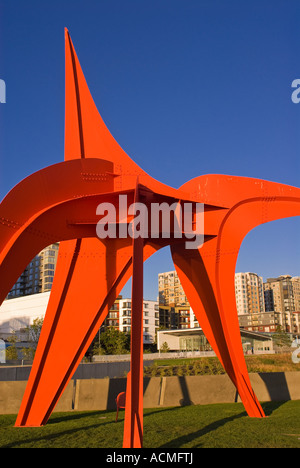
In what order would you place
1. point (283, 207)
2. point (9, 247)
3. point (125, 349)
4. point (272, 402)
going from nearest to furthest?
point (9, 247)
point (283, 207)
point (272, 402)
point (125, 349)

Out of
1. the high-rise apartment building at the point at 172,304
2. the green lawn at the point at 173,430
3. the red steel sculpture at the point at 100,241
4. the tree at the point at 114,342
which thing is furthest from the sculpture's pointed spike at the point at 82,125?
the high-rise apartment building at the point at 172,304

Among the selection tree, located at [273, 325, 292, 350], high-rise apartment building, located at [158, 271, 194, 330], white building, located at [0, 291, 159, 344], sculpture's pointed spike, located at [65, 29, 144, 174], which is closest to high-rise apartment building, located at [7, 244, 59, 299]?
white building, located at [0, 291, 159, 344]

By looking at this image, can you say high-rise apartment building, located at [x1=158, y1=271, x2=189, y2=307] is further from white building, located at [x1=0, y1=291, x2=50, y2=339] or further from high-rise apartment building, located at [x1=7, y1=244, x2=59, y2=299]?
white building, located at [x1=0, y1=291, x2=50, y2=339]

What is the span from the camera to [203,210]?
41.5 ft

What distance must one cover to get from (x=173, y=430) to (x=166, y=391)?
4.89 m

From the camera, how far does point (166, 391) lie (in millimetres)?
15500

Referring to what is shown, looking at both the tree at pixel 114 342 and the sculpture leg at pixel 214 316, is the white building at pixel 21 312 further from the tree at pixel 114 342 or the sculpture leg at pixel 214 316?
the sculpture leg at pixel 214 316

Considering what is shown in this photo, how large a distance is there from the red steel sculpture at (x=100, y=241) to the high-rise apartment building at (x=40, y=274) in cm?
9074

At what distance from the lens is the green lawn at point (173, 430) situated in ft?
30.3

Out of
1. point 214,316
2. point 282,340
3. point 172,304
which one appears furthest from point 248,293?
point 214,316

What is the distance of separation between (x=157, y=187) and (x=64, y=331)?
186 inches

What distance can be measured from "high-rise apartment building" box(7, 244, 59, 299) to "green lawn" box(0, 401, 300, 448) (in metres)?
90.7
